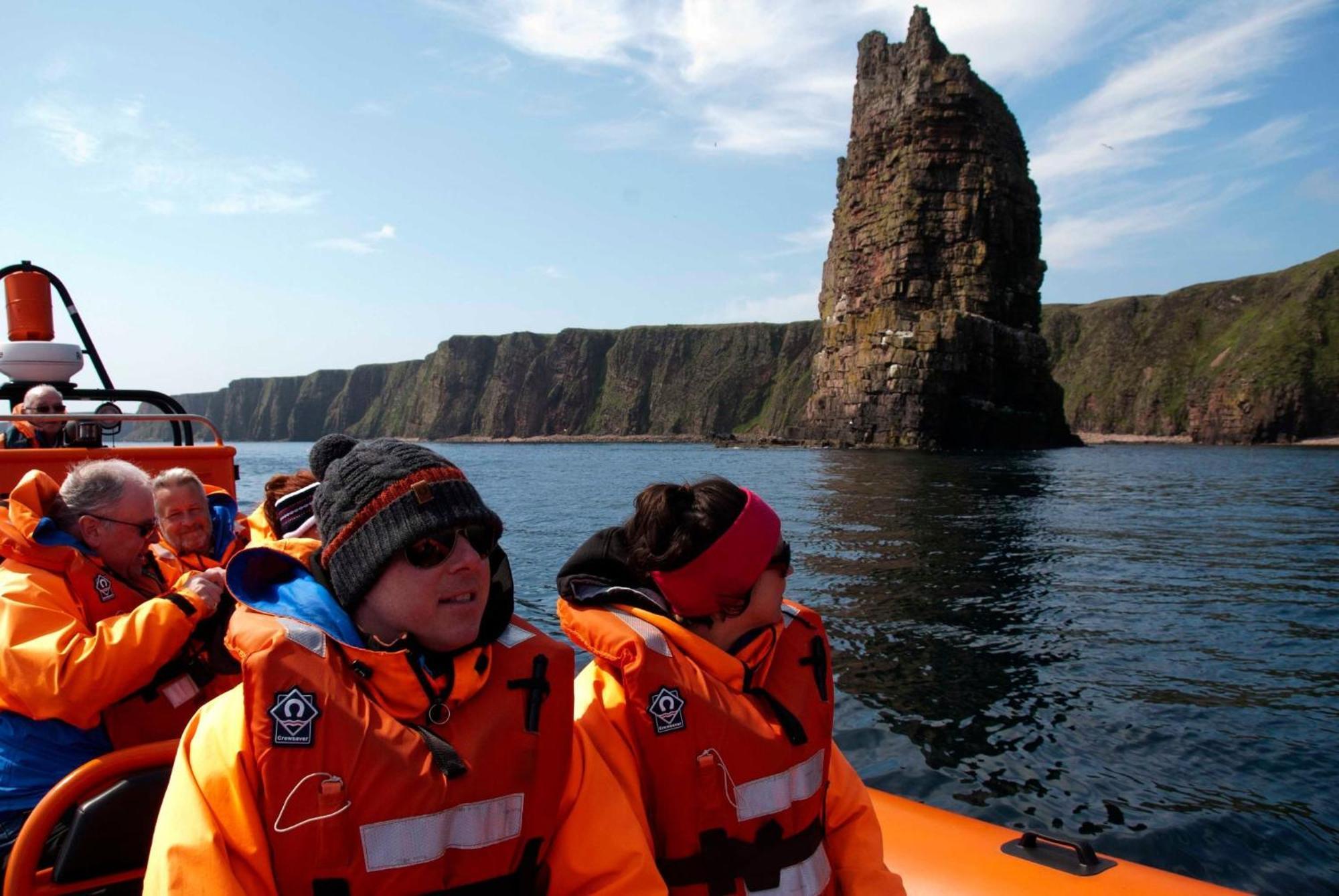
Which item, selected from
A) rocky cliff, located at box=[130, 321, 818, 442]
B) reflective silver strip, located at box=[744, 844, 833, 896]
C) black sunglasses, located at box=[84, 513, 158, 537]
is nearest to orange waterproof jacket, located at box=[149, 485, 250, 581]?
black sunglasses, located at box=[84, 513, 158, 537]

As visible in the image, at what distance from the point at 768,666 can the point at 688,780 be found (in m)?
0.43

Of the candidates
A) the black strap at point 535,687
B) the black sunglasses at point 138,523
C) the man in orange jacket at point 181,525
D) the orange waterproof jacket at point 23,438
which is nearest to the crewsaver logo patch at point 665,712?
the black strap at point 535,687

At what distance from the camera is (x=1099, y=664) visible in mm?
9438

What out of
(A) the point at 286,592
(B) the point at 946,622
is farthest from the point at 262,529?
(B) the point at 946,622

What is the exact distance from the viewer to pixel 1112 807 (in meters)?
6.16

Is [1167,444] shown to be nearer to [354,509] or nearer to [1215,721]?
[1215,721]

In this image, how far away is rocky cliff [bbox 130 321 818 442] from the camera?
15525 centimetres

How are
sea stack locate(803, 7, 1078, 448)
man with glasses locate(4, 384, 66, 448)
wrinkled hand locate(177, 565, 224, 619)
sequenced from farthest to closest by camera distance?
1. sea stack locate(803, 7, 1078, 448)
2. man with glasses locate(4, 384, 66, 448)
3. wrinkled hand locate(177, 565, 224, 619)

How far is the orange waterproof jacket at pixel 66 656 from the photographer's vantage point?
2.97 metres

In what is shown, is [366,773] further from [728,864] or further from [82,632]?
[82,632]

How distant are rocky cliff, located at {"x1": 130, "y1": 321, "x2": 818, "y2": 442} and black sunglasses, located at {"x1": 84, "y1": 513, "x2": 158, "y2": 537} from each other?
145 meters

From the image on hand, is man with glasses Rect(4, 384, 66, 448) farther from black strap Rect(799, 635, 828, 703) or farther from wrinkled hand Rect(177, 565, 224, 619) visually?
black strap Rect(799, 635, 828, 703)

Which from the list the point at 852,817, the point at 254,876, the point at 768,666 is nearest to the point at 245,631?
the point at 254,876

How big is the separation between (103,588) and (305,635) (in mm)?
2261
